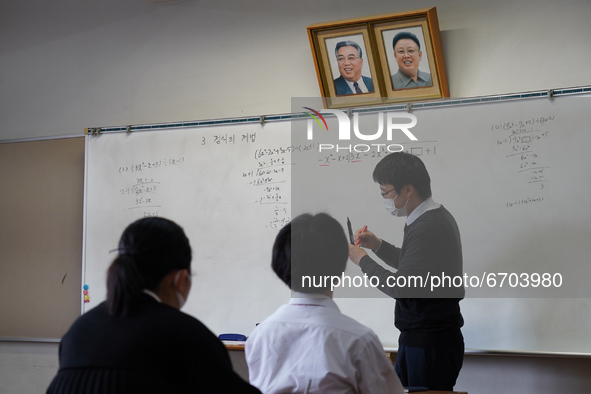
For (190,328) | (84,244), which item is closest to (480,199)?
(190,328)

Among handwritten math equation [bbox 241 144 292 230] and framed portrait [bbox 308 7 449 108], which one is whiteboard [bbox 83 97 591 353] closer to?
handwritten math equation [bbox 241 144 292 230]

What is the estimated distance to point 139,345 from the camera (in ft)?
2.97

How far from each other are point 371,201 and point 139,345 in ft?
5.68

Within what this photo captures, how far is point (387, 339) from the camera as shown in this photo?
248 cm

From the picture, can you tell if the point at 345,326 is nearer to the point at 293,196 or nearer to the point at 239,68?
the point at 293,196

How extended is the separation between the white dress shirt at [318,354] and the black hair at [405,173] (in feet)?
3.30

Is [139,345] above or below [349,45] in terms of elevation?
below

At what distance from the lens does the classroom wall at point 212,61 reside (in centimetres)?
246

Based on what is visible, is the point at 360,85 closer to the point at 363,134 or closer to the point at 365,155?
the point at 363,134

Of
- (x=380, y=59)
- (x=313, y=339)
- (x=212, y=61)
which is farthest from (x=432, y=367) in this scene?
(x=212, y=61)

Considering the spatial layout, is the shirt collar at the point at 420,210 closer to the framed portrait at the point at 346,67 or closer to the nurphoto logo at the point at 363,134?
the nurphoto logo at the point at 363,134

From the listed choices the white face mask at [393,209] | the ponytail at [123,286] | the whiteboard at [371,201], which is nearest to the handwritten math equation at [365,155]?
the whiteboard at [371,201]

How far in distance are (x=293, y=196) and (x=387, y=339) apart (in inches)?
33.5

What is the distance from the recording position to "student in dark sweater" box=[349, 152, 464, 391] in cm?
190
